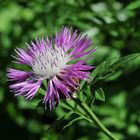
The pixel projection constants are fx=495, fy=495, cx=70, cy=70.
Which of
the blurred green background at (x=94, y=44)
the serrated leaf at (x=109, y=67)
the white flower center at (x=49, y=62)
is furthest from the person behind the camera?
the blurred green background at (x=94, y=44)

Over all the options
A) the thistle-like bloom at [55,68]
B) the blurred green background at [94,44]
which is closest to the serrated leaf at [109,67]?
the thistle-like bloom at [55,68]

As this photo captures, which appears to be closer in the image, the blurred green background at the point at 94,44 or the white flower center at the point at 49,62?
the white flower center at the point at 49,62

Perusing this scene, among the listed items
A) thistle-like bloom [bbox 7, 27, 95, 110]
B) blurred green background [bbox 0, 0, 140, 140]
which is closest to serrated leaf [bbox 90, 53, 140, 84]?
thistle-like bloom [bbox 7, 27, 95, 110]

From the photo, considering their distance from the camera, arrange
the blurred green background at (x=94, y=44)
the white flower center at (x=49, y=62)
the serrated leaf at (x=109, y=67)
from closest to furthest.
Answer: the serrated leaf at (x=109, y=67)
the white flower center at (x=49, y=62)
the blurred green background at (x=94, y=44)

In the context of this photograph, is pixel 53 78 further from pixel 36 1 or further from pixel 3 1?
pixel 3 1

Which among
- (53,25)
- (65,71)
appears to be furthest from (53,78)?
(53,25)

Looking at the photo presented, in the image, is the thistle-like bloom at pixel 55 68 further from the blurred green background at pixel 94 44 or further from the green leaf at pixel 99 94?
the blurred green background at pixel 94 44

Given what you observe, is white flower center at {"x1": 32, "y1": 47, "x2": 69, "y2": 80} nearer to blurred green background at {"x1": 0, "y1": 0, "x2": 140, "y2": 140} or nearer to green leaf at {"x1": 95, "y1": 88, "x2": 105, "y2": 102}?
green leaf at {"x1": 95, "y1": 88, "x2": 105, "y2": 102}
